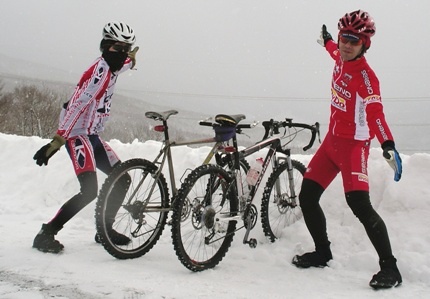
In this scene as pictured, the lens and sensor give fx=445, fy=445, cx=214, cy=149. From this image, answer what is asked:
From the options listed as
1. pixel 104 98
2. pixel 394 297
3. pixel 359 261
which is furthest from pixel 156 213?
pixel 394 297

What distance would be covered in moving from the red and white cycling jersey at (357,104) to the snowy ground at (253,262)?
48.2 inches

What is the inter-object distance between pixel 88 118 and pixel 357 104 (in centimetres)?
282

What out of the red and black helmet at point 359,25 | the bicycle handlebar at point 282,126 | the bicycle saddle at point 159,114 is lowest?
the bicycle saddle at point 159,114

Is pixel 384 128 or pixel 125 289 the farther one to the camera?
pixel 384 128

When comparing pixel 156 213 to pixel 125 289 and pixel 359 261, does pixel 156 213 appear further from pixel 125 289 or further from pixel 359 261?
pixel 359 261

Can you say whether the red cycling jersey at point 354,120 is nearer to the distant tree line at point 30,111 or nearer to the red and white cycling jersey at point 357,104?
the red and white cycling jersey at point 357,104

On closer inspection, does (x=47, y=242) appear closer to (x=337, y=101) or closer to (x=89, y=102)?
(x=89, y=102)

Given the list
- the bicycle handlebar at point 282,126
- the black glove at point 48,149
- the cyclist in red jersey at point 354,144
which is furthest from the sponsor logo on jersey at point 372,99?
the black glove at point 48,149

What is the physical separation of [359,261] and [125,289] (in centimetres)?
245

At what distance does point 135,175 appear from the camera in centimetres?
480

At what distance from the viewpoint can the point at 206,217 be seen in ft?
15.2

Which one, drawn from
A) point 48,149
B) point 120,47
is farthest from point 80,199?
point 120,47

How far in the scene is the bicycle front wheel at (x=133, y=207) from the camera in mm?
4473

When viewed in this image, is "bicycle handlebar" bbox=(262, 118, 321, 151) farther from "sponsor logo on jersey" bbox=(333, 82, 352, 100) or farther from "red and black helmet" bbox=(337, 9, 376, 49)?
"red and black helmet" bbox=(337, 9, 376, 49)
